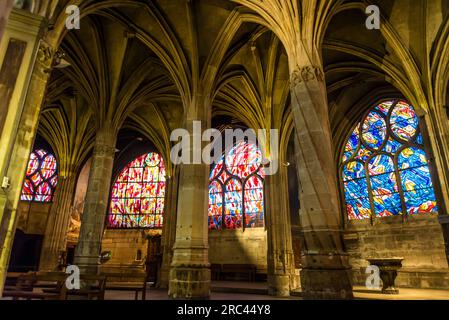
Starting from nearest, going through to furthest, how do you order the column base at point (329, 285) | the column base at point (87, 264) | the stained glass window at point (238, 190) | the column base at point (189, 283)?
the column base at point (329, 285) < the column base at point (189, 283) < the column base at point (87, 264) < the stained glass window at point (238, 190)

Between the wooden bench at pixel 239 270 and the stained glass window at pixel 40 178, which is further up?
the stained glass window at pixel 40 178

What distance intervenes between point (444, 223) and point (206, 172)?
6787 millimetres

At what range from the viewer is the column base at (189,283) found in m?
6.54

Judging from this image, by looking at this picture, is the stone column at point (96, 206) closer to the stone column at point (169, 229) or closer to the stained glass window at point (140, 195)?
the stone column at point (169, 229)

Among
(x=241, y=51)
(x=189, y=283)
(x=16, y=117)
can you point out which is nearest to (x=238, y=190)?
(x=241, y=51)

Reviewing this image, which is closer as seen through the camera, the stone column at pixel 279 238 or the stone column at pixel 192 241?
the stone column at pixel 192 241

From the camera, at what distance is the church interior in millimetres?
4789

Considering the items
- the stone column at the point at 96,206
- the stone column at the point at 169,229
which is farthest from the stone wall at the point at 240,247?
the stone column at the point at 96,206

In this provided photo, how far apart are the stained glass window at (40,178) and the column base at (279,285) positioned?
14.2 m

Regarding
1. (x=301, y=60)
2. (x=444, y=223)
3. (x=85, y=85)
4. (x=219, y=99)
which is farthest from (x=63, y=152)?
(x=444, y=223)

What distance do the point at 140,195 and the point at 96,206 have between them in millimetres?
8092

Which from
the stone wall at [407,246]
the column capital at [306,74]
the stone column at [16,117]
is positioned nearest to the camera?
the stone column at [16,117]

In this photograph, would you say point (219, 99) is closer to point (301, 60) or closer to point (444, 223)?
point (301, 60)

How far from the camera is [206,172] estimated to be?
25.9 feet
